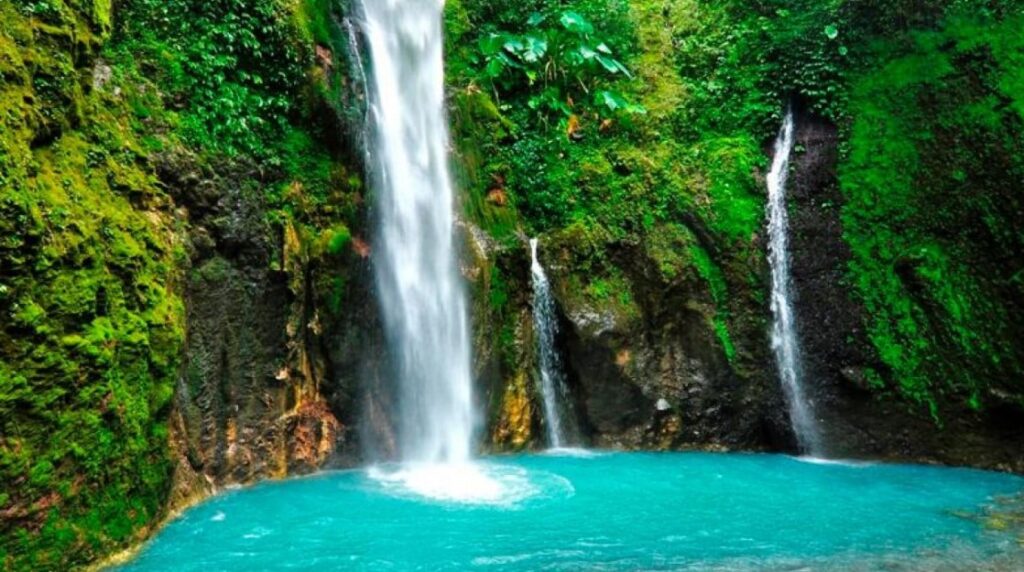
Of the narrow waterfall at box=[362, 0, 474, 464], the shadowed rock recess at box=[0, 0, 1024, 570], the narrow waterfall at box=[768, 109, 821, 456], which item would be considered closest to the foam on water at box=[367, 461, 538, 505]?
the narrow waterfall at box=[362, 0, 474, 464]

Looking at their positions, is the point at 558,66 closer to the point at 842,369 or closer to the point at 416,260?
the point at 416,260

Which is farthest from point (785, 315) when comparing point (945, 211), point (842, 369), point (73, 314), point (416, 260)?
point (73, 314)

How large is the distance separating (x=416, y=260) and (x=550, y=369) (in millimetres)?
2650

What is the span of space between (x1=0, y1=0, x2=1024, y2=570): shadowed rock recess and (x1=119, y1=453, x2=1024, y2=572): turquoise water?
73 cm

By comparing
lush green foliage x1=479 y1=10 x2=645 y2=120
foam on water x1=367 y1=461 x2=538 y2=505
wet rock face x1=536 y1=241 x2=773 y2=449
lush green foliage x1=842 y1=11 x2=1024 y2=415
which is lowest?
foam on water x1=367 y1=461 x2=538 y2=505

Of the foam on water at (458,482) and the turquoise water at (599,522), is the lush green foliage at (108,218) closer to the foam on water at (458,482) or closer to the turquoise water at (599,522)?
the turquoise water at (599,522)

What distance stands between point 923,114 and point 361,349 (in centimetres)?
918

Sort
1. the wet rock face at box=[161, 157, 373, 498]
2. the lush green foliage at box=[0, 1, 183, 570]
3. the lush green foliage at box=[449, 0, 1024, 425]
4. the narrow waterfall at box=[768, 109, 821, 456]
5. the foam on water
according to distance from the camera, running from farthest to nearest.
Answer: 1. the narrow waterfall at box=[768, 109, 821, 456]
2. the lush green foliage at box=[449, 0, 1024, 425]
3. the foam on water
4. the wet rock face at box=[161, 157, 373, 498]
5. the lush green foliage at box=[0, 1, 183, 570]

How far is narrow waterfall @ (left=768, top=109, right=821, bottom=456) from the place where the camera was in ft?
33.5

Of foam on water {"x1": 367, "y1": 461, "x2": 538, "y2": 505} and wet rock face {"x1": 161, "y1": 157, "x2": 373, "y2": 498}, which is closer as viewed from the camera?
wet rock face {"x1": 161, "y1": 157, "x2": 373, "y2": 498}

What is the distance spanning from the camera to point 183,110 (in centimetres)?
772

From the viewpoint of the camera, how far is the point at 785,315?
422 inches

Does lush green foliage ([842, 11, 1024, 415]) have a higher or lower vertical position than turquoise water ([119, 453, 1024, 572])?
higher

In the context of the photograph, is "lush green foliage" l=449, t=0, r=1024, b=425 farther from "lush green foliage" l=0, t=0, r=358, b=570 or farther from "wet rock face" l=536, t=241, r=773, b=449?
"lush green foliage" l=0, t=0, r=358, b=570
